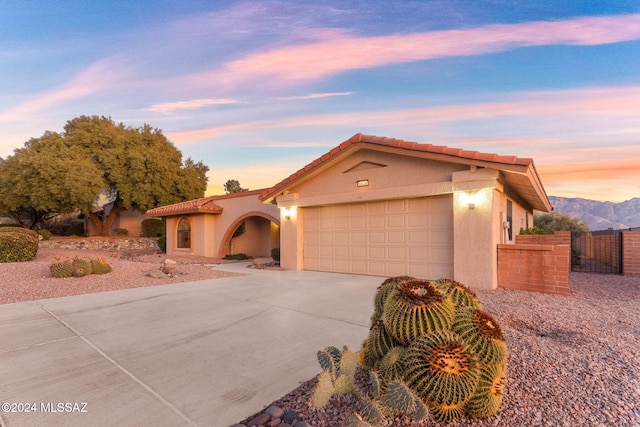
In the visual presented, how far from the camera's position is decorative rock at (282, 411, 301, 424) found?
93.8 inches

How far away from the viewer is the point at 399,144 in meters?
8.81

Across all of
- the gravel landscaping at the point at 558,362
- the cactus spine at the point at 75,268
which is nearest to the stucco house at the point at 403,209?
the gravel landscaping at the point at 558,362

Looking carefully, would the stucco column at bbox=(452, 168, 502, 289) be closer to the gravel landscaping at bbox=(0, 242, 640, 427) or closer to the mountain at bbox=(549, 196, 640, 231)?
the gravel landscaping at bbox=(0, 242, 640, 427)

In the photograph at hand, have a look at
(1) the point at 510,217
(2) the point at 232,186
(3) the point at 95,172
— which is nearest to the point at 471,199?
(1) the point at 510,217

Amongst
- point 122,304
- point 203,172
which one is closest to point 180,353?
point 122,304

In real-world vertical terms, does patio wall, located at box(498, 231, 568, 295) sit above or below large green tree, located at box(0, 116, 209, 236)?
below

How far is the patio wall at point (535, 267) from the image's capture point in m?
7.20

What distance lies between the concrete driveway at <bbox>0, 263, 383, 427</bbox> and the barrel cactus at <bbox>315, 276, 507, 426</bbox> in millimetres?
1063

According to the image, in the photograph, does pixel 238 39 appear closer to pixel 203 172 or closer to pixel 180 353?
pixel 180 353

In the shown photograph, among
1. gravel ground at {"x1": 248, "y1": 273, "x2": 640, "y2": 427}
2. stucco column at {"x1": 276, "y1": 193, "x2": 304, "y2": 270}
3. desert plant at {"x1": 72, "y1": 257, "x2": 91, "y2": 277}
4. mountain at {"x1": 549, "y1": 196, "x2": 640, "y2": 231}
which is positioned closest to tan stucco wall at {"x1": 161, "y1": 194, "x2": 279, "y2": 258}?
stucco column at {"x1": 276, "y1": 193, "x2": 304, "y2": 270}

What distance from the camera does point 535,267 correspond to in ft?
24.8

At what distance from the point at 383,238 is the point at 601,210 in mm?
123966

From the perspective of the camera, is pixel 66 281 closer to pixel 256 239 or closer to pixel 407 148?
pixel 407 148

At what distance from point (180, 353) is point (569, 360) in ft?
14.3
